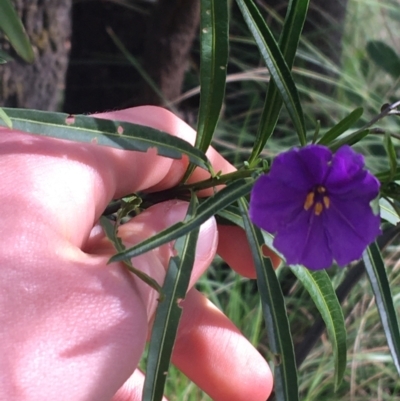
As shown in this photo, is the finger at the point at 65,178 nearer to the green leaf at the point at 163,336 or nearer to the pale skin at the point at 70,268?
the pale skin at the point at 70,268

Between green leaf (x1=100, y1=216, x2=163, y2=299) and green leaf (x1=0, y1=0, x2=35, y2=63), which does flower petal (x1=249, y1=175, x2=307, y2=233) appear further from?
green leaf (x1=0, y1=0, x2=35, y2=63)

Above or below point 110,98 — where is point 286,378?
above

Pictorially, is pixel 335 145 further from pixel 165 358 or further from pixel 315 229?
pixel 165 358

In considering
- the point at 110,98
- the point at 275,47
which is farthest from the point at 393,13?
the point at 275,47

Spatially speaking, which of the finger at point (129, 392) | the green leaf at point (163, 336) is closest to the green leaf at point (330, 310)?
the green leaf at point (163, 336)

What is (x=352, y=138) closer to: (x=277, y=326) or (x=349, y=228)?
(x=349, y=228)
